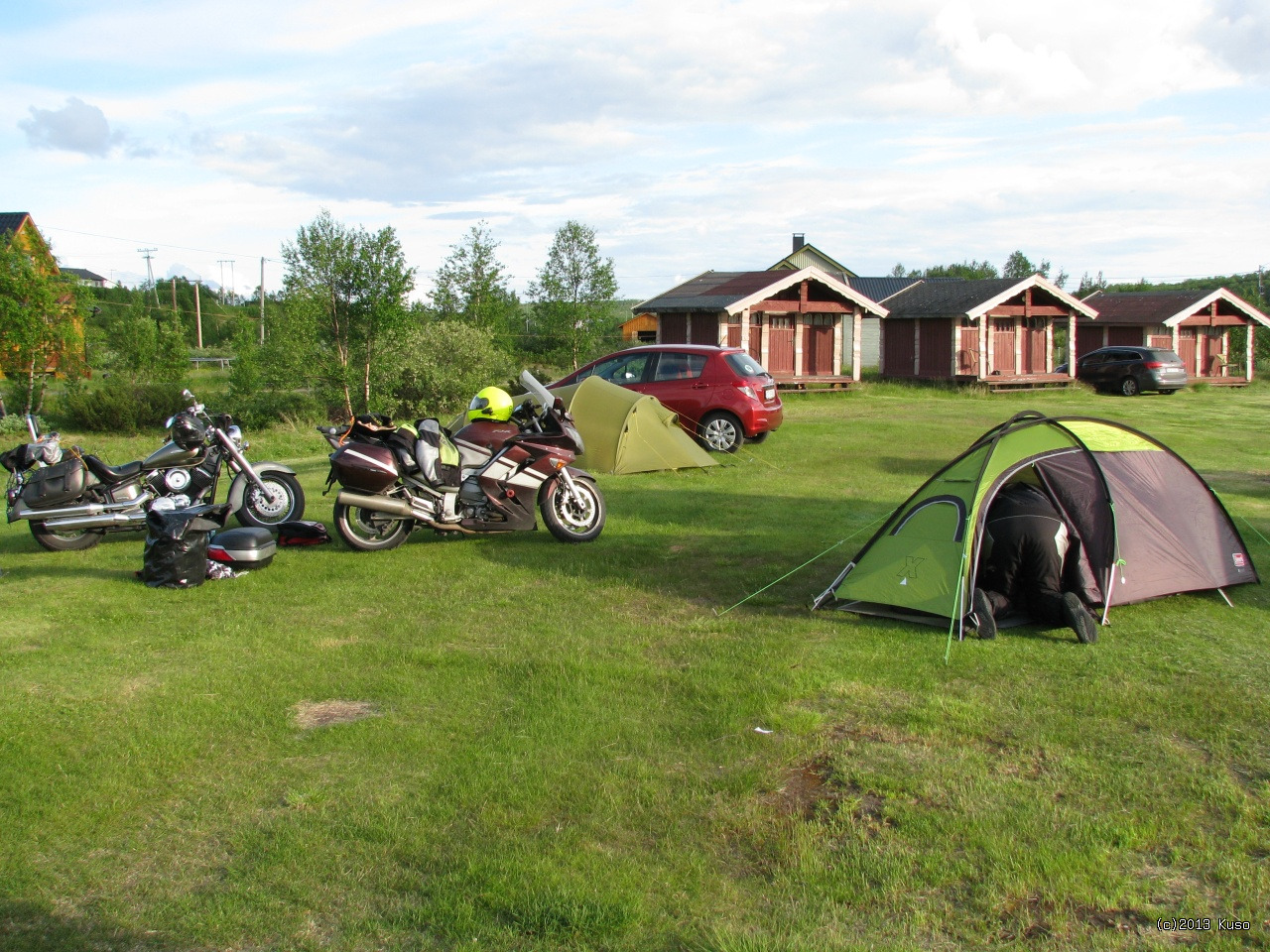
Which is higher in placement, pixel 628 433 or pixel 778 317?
pixel 778 317

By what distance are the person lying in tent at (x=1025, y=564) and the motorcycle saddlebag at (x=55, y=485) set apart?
7167 millimetres

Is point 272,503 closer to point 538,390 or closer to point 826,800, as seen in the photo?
point 538,390

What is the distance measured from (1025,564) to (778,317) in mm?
22487

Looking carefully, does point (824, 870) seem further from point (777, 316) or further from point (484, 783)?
point (777, 316)

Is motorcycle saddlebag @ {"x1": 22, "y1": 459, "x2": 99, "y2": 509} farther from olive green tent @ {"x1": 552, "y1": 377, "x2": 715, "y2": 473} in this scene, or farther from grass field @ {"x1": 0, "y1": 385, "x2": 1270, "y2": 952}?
olive green tent @ {"x1": 552, "y1": 377, "x2": 715, "y2": 473}

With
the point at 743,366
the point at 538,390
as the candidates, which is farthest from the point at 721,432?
the point at 538,390

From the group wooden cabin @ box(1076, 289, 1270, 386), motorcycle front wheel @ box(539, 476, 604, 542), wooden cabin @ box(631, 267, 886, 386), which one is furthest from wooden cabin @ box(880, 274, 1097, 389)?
motorcycle front wheel @ box(539, 476, 604, 542)

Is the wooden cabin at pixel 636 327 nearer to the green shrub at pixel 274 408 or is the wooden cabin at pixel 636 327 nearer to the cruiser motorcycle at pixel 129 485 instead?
the green shrub at pixel 274 408

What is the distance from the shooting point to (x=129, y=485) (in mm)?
8727

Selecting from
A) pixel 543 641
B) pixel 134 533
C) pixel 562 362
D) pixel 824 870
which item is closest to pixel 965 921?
pixel 824 870

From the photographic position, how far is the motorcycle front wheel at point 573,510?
866 centimetres

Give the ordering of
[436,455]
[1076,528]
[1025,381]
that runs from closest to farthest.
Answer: [1076,528] → [436,455] → [1025,381]

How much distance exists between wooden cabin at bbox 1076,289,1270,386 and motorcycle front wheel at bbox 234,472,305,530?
30626 mm

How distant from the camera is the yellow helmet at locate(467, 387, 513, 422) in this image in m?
9.48
